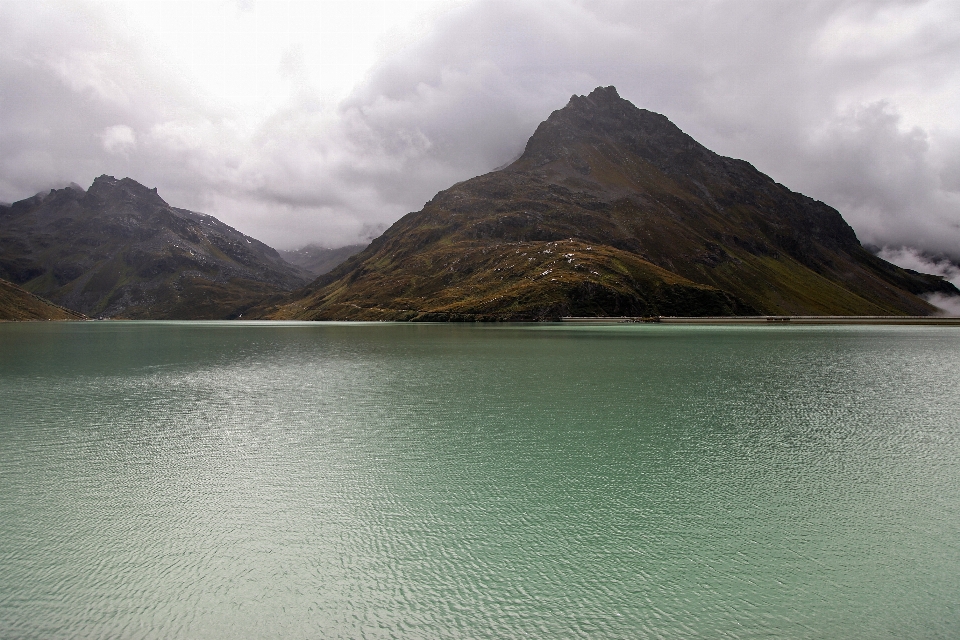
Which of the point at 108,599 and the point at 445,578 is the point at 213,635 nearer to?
the point at 108,599

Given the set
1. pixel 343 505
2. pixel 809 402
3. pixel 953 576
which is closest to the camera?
pixel 953 576

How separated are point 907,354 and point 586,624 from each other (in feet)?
328

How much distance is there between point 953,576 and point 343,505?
20153 mm

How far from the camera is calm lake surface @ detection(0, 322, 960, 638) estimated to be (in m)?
12.5

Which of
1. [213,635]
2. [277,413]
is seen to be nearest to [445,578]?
[213,635]

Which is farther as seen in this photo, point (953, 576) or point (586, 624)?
point (953, 576)

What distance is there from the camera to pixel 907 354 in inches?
3260

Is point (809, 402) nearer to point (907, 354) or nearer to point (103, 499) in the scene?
point (103, 499)

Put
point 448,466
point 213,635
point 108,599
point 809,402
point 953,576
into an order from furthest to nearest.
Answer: point 809,402
point 448,466
point 953,576
point 108,599
point 213,635

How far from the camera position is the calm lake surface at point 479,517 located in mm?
12484

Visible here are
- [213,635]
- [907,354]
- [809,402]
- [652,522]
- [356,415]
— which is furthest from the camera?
[907,354]

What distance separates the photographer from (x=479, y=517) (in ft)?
59.4

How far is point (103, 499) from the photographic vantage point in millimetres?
20266

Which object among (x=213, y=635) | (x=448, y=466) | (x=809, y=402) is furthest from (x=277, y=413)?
(x=809, y=402)
